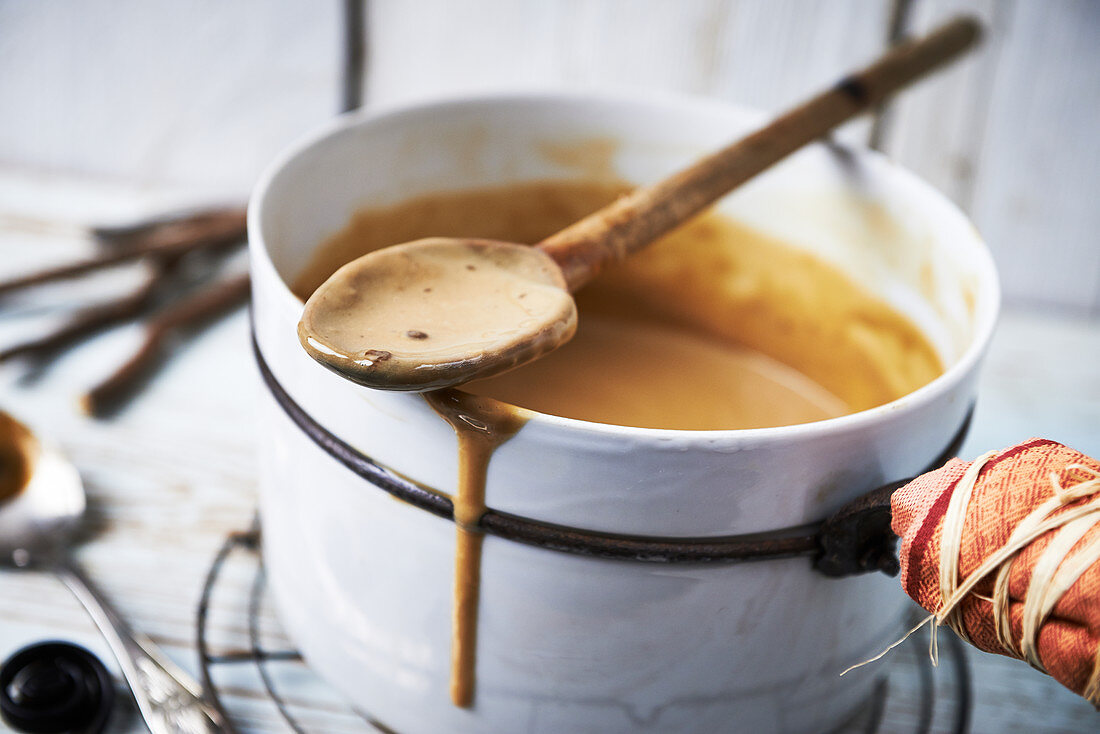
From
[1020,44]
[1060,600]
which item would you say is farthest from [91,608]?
[1020,44]

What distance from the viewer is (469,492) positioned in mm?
357

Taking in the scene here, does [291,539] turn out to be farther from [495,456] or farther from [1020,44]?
[1020,44]

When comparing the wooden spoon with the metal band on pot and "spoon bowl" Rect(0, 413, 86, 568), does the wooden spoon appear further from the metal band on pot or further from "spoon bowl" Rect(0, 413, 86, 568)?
"spoon bowl" Rect(0, 413, 86, 568)

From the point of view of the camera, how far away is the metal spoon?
453mm

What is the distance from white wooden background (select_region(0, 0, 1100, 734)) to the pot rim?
23cm

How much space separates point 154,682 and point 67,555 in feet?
0.42

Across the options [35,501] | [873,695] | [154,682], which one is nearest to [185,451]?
[35,501]

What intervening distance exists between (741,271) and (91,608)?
46 cm

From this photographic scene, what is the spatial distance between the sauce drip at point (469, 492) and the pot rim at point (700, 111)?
0.05 feet

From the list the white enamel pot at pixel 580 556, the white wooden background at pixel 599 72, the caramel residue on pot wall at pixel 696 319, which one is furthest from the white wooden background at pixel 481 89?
the white enamel pot at pixel 580 556

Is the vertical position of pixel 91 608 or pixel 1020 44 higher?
pixel 1020 44

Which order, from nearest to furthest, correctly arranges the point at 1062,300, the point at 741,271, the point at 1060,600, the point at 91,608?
the point at 1060,600, the point at 91,608, the point at 741,271, the point at 1062,300

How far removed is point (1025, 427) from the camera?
2.33 feet

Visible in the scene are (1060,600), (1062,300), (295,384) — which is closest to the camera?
(1060,600)
